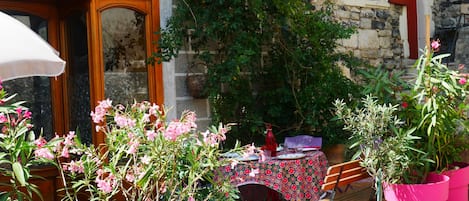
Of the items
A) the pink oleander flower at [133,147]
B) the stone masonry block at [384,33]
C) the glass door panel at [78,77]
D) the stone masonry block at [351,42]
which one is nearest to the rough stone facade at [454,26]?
the stone masonry block at [384,33]

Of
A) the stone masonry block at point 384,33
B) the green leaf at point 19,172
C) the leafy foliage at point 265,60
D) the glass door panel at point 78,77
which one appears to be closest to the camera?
the green leaf at point 19,172

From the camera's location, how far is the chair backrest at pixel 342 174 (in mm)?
3932

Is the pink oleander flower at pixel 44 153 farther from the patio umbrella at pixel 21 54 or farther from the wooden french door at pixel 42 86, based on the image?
the wooden french door at pixel 42 86

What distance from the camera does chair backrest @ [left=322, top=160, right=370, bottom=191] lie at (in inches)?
155

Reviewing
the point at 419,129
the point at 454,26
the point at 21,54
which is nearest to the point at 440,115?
the point at 419,129

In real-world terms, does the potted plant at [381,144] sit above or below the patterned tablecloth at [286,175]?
above

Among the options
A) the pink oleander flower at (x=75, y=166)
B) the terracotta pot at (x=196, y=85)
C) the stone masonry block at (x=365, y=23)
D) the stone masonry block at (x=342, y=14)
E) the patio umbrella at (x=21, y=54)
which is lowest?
the pink oleander flower at (x=75, y=166)

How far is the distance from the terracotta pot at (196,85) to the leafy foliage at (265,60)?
0.46 feet

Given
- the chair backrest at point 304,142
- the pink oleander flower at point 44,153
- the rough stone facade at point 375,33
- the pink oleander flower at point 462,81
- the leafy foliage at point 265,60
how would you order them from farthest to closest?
the rough stone facade at point 375,33
the leafy foliage at point 265,60
the chair backrest at point 304,142
the pink oleander flower at point 462,81
the pink oleander flower at point 44,153

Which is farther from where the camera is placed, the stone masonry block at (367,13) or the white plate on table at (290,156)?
the stone masonry block at (367,13)

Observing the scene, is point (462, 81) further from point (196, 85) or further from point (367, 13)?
point (367, 13)

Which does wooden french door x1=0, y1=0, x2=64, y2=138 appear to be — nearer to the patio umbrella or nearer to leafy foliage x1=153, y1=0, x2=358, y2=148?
leafy foliage x1=153, y1=0, x2=358, y2=148

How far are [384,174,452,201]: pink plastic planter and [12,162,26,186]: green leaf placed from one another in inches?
99.3

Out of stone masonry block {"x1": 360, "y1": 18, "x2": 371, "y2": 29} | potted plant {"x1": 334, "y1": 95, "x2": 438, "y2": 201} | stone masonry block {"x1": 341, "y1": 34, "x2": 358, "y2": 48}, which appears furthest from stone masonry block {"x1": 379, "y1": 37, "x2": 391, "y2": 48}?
potted plant {"x1": 334, "y1": 95, "x2": 438, "y2": 201}
